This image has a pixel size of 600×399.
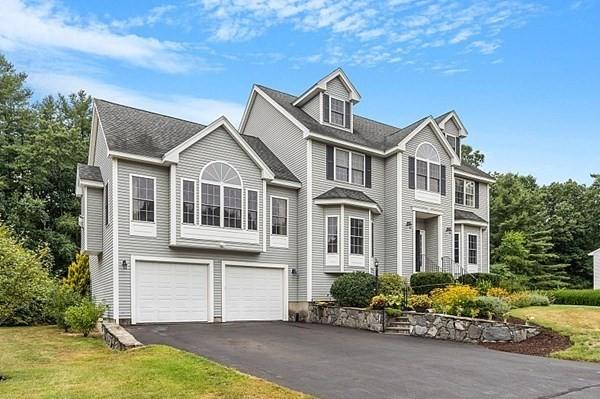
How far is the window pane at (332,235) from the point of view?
72.2 ft

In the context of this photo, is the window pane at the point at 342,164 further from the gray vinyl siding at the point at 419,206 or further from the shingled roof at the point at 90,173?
the shingled roof at the point at 90,173

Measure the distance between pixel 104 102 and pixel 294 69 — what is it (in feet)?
26.4

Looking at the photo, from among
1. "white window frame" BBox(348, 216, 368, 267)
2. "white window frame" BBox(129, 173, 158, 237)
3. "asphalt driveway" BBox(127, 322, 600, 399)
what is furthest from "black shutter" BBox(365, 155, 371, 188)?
"white window frame" BBox(129, 173, 158, 237)

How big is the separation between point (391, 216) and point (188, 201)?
9.84 metres

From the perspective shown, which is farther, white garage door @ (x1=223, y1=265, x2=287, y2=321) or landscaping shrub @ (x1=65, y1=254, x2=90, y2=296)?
landscaping shrub @ (x1=65, y1=254, x2=90, y2=296)

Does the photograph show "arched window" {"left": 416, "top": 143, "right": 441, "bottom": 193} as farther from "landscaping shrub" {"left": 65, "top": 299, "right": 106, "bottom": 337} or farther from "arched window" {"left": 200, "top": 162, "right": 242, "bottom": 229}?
"landscaping shrub" {"left": 65, "top": 299, "right": 106, "bottom": 337}

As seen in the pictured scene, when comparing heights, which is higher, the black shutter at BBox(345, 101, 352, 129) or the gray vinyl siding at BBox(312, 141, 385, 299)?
the black shutter at BBox(345, 101, 352, 129)

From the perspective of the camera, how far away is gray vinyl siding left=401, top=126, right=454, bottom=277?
23703 millimetres

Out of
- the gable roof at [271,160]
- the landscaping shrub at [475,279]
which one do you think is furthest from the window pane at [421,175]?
the gable roof at [271,160]

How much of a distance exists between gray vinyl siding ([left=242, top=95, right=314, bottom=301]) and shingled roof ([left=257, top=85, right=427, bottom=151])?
566 millimetres

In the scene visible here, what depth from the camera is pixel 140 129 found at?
19.6 metres

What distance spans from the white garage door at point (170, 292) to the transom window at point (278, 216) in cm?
364

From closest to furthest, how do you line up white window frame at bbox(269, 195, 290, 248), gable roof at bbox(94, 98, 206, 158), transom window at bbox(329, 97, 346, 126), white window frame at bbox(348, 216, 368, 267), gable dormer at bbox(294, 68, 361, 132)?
gable roof at bbox(94, 98, 206, 158) → white window frame at bbox(269, 195, 290, 248) → white window frame at bbox(348, 216, 368, 267) → gable dormer at bbox(294, 68, 361, 132) → transom window at bbox(329, 97, 346, 126)

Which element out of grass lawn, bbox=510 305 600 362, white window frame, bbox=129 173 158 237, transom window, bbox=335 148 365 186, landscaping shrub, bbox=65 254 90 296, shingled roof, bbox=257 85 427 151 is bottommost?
grass lawn, bbox=510 305 600 362
